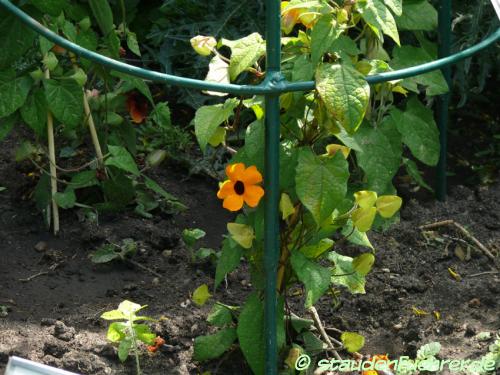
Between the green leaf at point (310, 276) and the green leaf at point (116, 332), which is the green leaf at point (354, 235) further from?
the green leaf at point (116, 332)

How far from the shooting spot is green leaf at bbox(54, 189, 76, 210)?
3.17 meters

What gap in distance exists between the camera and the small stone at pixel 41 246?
10.4ft

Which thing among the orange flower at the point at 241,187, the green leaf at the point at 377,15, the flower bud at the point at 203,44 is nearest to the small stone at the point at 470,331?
the orange flower at the point at 241,187

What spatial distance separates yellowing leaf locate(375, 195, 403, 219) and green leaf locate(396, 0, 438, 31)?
0.65 metres

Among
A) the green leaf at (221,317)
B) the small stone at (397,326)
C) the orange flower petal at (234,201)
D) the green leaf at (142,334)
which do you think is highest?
the orange flower petal at (234,201)

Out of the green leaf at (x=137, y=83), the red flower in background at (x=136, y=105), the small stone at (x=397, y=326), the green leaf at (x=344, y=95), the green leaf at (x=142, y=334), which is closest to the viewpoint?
the green leaf at (x=344, y=95)

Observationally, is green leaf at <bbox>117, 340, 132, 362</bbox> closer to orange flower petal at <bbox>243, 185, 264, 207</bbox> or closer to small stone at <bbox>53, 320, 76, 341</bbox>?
small stone at <bbox>53, 320, 76, 341</bbox>

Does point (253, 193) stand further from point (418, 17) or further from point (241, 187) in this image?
point (418, 17)

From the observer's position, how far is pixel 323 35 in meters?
2.16

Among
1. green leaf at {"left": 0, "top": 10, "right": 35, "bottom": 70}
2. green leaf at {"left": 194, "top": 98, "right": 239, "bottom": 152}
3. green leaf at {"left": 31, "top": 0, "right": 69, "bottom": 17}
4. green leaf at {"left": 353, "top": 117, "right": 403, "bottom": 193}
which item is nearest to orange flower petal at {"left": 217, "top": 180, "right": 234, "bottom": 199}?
green leaf at {"left": 194, "top": 98, "right": 239, "bottom": 152}

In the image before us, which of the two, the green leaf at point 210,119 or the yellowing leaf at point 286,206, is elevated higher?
the green leaf at point 210,119

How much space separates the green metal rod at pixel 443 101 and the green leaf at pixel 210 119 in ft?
3.76

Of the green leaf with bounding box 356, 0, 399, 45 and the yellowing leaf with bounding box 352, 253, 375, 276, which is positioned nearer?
the green leaf with bounding box 356, 0, 399, 45

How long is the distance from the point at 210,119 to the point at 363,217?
0.42m
